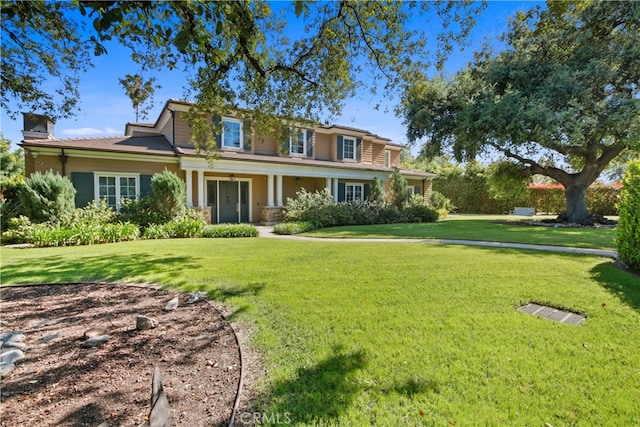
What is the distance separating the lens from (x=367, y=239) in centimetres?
1066

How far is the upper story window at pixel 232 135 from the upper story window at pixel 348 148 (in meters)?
7.32

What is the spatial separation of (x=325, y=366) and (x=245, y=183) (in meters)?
16.0

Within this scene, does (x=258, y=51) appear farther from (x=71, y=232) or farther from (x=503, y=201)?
(x=503, y=201)

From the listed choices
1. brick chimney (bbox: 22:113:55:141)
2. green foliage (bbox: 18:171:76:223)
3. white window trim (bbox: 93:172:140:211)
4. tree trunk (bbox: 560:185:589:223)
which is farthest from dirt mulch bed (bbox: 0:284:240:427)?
tree trunk (bbox: 560:185:589:223)

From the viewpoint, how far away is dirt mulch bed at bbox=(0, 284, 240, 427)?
89.1 inches

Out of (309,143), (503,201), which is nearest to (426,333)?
(309,143)

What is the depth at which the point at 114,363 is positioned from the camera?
294 centimetres

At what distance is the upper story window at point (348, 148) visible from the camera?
21125 mm

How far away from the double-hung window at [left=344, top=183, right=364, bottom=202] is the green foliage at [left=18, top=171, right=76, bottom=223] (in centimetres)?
1493

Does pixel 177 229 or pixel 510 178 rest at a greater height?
pixel 510 178

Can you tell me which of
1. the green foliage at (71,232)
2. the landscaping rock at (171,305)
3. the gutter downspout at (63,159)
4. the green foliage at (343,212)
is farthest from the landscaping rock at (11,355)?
the gutter downspout at (63,159)

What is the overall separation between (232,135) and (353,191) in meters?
8.98

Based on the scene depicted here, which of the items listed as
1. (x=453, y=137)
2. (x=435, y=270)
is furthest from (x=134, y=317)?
(x=453, y=137)

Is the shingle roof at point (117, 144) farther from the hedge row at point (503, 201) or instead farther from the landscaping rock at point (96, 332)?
the hedge row at point (503, 201)
